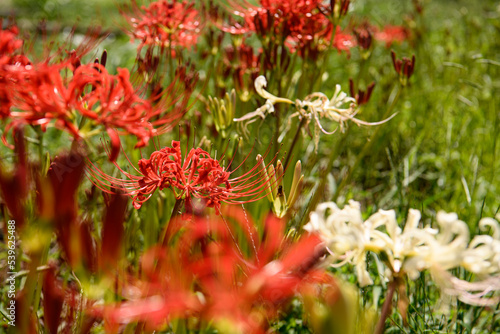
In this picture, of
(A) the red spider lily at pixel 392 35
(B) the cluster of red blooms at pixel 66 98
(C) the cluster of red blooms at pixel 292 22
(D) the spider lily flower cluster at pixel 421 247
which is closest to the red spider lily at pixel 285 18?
(C) the cluster of red blooms at pixel 292 22

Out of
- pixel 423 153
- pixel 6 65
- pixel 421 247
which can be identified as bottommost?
pixel 423 153

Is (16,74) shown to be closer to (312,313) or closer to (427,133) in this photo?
(312,313)

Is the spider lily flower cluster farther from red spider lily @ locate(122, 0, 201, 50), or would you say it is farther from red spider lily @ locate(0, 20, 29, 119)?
red spider lily @ locate(122, 0, 201, 50)

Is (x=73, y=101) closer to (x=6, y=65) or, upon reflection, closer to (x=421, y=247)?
(x=6, y=65)

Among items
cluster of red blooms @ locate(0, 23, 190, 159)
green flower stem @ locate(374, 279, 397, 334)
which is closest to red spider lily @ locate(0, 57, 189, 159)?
cluster of red blooms @ locate(0, 23, 190, 159)

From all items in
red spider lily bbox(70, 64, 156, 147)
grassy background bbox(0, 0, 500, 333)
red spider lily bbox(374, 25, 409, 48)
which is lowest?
grassy background bbox(0, 0, 500, 333)

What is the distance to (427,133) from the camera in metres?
2.75

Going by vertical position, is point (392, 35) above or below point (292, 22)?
below

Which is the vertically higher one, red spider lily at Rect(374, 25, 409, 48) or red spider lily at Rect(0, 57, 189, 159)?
red spider lily at Rect(0, 57, 189, 159)

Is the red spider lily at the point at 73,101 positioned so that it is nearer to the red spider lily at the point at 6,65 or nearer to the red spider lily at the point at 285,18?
the red spider lily at the point at 6,65

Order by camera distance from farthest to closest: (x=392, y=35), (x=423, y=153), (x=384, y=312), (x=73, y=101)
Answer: (x=392, y=35)
(x=423, y=153)
(x=73, y=101)
(x=384, y=312)

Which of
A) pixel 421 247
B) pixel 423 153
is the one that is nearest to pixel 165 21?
pixel 421 247

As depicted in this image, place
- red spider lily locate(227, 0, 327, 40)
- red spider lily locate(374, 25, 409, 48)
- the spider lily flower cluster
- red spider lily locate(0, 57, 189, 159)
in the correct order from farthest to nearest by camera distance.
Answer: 1. red spider lily locate(374, 25, 409, 48)
2. red spider lily locate(227, 0, 327, 40)
3. red spider lily locate(0, 57, 189, 159)
4. the spider lily flower cluster

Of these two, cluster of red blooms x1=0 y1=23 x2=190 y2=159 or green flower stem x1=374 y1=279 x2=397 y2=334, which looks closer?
green flower stem x1=374 y1=279 x2=397 y2=334
